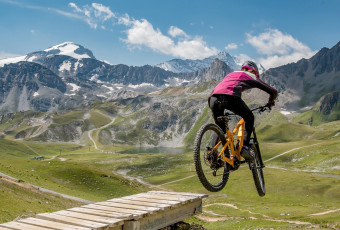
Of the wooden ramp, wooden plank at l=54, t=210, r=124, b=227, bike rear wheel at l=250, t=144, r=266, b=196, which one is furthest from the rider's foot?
wooden plank at l=54, t=210, r=124, b=227

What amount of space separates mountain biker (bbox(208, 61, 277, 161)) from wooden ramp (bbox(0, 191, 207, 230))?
437cm

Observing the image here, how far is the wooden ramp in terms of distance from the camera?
10789mm

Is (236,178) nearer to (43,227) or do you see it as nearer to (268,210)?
(268,210)

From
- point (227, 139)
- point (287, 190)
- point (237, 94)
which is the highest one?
point (237, 94)

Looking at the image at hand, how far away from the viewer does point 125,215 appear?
11.2 meters

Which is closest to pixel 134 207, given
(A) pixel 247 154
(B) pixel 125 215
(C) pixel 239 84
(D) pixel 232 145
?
(B) pixel 125 215

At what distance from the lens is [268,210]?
2547 inches

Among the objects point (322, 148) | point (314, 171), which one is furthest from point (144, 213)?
point (322, 148)

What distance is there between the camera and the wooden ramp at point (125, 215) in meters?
10.8

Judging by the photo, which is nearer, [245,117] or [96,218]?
[245,117]

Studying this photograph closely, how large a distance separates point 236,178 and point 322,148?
103216mm

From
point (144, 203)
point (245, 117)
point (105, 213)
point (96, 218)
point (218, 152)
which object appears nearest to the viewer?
point (218, 152)

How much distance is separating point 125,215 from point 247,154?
493cm

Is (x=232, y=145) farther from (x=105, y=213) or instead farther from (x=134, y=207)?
(x=105, y=213)
